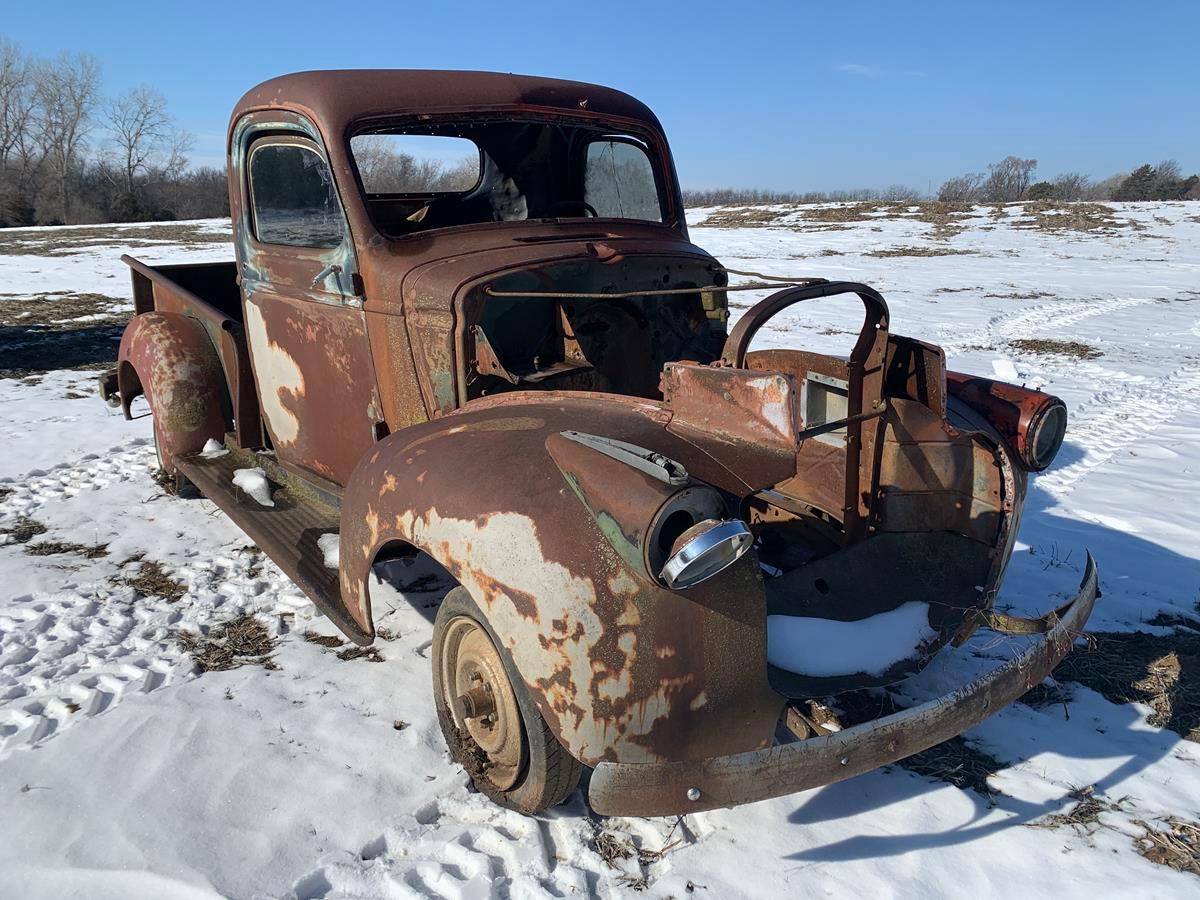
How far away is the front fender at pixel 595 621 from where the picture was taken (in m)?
1.80

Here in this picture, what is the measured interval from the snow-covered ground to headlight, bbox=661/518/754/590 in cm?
84

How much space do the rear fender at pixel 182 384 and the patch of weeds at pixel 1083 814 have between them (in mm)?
3777

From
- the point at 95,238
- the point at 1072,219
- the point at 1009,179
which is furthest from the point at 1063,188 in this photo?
the point at 95,238

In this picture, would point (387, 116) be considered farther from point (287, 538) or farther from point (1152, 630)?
point (1152, 630)

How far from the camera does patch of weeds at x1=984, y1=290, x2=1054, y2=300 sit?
11844 mm

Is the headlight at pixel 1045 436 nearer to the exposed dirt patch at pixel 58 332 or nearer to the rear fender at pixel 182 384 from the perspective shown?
the rear fender at pixel 182 384

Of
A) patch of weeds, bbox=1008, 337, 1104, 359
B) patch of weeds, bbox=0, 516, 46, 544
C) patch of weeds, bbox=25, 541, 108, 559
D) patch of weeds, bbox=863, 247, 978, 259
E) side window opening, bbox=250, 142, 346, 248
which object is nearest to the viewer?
side window opening, bbox=250, 142, 346, 248

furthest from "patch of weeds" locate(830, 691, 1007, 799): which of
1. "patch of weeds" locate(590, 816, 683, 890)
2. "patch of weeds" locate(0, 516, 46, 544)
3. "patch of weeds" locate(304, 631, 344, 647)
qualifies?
"patch of weeds" locate(0, 516, 46, 544)

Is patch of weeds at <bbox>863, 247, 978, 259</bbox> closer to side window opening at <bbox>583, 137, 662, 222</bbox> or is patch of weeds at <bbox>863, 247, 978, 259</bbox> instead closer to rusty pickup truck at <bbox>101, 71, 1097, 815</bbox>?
side window opening at <bbox>583, 137, 662, 222</bbox>

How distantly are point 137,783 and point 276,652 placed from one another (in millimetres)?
775

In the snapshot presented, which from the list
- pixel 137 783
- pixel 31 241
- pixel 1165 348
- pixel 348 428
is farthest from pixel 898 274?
pixel 31 241

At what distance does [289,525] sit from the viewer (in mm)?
3330

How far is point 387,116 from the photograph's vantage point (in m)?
3.06

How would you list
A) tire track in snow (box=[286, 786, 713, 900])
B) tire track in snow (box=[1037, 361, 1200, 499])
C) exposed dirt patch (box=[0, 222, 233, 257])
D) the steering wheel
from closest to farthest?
tire track in snow (box=[286, 786, 713, 900])
the steering wheel
tire track in snow (box=[1037, 361, 1200, 499])
exposed dirt patch (box=[0, 222, 233, 257])
